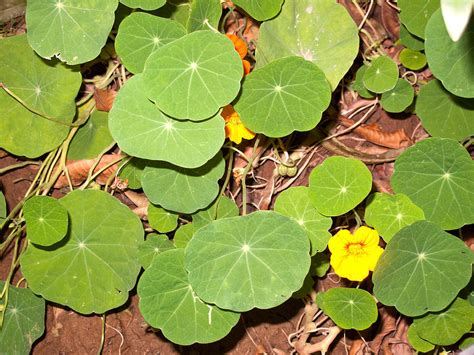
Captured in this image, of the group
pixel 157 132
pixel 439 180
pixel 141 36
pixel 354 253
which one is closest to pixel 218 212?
pixel 157 132

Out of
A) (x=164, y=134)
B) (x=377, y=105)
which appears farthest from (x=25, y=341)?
(x=377, y=105)

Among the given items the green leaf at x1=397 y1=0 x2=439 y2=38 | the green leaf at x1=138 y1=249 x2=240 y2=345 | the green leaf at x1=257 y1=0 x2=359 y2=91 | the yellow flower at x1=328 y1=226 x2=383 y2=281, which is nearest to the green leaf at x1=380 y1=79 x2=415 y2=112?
the green leaf at x1=397 y1=0 x2=439 y2=38

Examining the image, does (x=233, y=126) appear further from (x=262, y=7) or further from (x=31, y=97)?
(x=31, y=97)

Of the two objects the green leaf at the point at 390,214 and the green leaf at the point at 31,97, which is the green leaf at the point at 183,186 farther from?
the green leaf at the point at 390,214

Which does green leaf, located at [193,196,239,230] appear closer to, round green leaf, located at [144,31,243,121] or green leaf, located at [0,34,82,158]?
round green leaf, located at [144,31,243,121]

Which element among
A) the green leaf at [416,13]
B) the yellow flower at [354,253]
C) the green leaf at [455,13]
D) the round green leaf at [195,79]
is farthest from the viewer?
the green leaf at [416,13]

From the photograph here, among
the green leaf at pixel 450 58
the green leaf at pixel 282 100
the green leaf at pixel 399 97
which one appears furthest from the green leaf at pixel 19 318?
the green leaf at pixel 450 58
